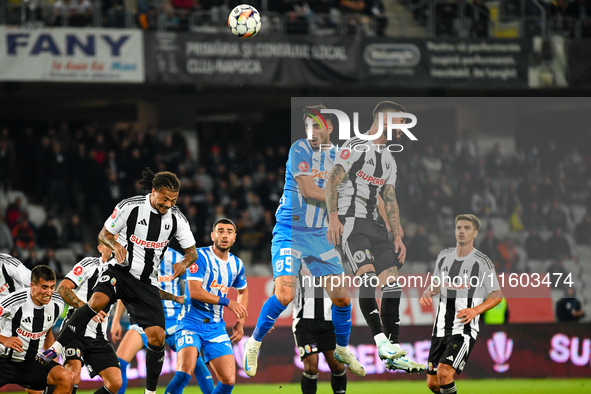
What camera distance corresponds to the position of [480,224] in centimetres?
973

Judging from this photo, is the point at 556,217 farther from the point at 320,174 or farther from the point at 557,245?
the point at 320,174

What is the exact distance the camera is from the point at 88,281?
876 centimetres

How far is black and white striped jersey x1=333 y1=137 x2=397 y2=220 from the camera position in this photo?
9.41m

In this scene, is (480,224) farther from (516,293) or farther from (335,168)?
(335,168)

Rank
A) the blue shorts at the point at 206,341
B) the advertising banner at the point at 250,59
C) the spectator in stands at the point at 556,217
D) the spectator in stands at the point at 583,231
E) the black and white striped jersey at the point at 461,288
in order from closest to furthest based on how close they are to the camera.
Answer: the blue shorts at the point at 206,341 → the black and white striped jersey at the point at 461,288 → the spectator in stands at the point at 556,217 → the spectator in stands at the point at 583,231 → the advertising banner at the point at 250,59

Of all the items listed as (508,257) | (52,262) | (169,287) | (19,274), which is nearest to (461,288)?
(508,257)

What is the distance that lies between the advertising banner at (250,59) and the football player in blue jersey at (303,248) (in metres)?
8.84

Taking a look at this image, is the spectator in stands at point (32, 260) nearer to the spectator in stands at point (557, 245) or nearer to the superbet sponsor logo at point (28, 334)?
the superbet sponsor logo at point (28, 334)

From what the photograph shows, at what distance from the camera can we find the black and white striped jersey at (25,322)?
814 centimetres

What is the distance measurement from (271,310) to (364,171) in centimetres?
199

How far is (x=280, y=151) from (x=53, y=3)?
6.30 m

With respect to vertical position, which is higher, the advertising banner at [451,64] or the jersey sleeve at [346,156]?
the advertising banner at [451,64]

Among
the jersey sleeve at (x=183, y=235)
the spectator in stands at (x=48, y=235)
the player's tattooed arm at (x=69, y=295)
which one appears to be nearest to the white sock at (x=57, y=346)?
the player's tattooed arm at (x=69, y=295)

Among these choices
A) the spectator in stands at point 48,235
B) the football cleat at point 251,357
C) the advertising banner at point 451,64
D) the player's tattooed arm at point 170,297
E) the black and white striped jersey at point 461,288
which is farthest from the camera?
the advertising banner at point 451,64
